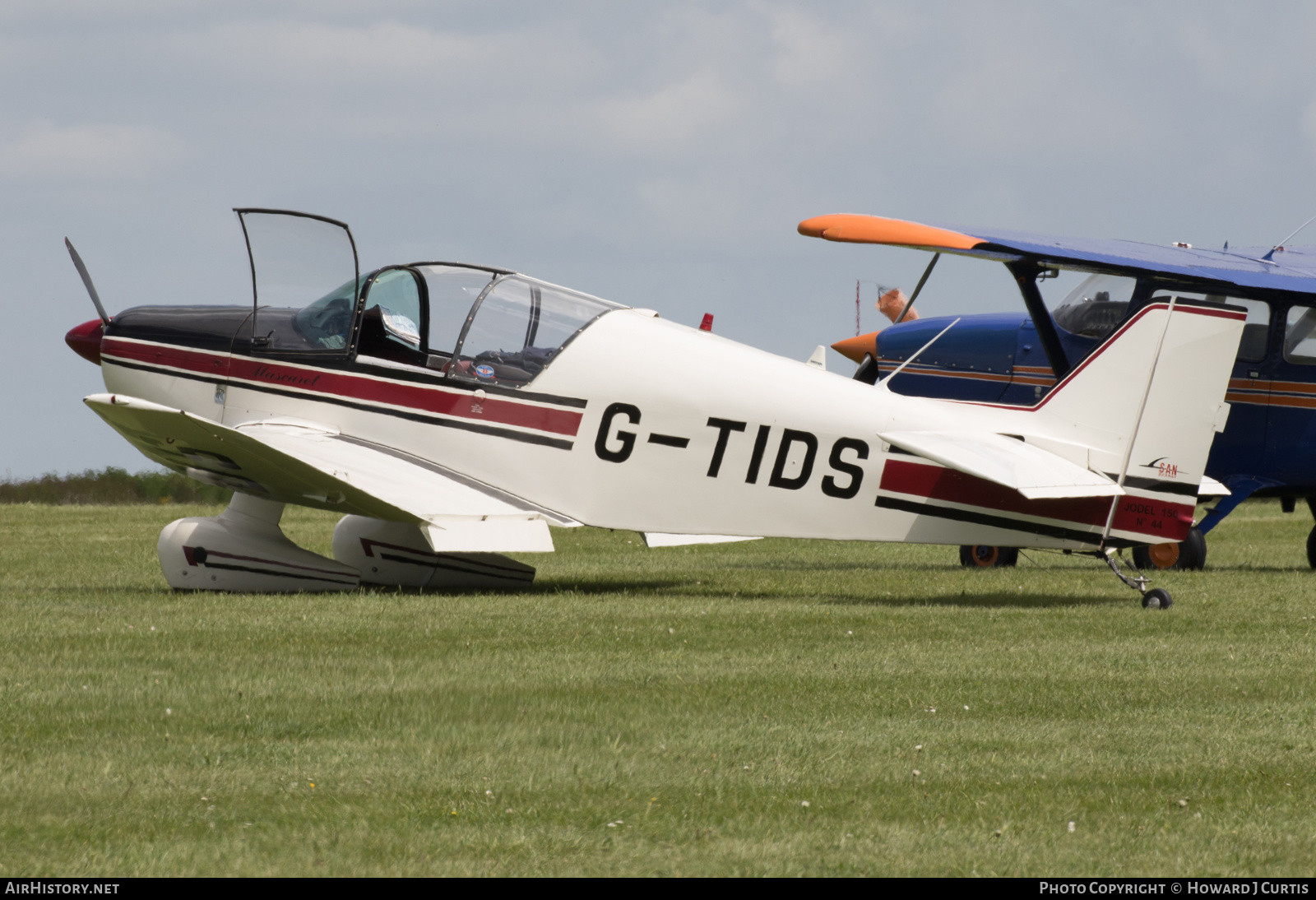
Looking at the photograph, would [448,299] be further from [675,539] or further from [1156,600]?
[1156,600]

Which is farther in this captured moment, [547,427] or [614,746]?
[547,427]

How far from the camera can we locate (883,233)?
11859mm

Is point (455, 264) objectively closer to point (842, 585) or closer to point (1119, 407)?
point (842, 585)

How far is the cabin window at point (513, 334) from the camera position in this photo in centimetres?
1038

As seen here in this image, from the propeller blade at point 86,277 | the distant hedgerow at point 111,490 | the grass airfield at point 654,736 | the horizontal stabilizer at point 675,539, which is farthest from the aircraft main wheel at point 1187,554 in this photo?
the distant hedgerow at point 111,490

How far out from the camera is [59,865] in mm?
3699

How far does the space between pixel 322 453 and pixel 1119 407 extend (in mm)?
5565

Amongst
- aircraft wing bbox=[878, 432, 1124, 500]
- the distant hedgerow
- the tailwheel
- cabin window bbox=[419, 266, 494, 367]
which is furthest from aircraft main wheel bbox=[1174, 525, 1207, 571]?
the distant hedgerow

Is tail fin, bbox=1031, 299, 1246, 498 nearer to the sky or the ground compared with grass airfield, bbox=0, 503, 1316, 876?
nearer to the sky

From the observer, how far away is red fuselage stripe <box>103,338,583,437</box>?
1030 cm

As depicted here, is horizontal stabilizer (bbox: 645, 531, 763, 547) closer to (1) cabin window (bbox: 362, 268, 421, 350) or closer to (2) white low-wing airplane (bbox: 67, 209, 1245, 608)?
(2) white low-wing airplane (bbox: 67, 209, 1245, 608)

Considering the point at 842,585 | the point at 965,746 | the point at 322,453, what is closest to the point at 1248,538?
the point at 842,585

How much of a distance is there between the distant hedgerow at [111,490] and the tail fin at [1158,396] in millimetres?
24557

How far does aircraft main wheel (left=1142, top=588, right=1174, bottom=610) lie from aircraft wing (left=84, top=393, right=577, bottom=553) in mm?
4085
